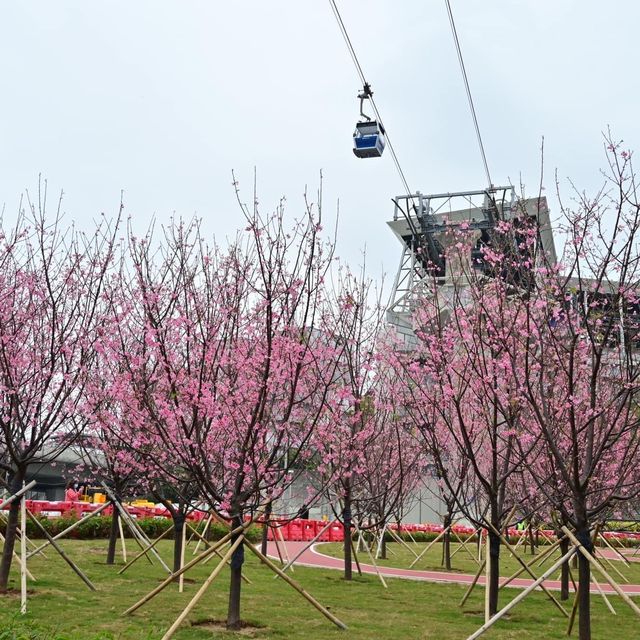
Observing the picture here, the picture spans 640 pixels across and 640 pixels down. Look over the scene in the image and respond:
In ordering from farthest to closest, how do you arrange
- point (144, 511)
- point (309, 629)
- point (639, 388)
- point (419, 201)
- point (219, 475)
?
point (419, 201) → point (144, 511) → point (219, 475) → point (309, 629) → point (639, 388)

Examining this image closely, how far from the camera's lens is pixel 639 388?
29.0 ft

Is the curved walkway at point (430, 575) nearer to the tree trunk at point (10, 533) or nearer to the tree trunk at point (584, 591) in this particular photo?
the tree trunk at point (584, 591)

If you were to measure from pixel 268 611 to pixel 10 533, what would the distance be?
4.15m

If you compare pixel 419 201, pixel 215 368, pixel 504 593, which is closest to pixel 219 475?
pixel 215 368

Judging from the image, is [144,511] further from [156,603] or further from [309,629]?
[309,629]

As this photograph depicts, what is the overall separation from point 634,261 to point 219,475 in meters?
9.29

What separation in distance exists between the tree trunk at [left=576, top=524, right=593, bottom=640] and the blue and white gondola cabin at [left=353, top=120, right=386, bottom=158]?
23.3ft

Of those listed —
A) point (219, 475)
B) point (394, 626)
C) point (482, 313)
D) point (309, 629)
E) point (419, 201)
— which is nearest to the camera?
point (309, 629)

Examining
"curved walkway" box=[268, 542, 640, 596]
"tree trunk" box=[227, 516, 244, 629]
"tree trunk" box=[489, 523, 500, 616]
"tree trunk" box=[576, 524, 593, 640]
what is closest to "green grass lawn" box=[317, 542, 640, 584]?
"curved walkway" box=[268, 542, 640, 596]

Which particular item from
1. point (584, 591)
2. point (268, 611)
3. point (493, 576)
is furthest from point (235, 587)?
point (584, 591)

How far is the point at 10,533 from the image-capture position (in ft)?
35.7

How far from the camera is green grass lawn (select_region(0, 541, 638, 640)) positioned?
Answer: 28.9ft

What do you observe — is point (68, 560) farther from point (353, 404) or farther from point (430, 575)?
point (430, 575)

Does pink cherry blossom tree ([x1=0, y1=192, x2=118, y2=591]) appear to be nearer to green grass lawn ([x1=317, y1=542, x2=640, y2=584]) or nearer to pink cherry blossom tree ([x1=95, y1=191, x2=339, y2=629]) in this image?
pink cherry blossom tree ([x1=95, y1=191, x2=339, y2=629])
